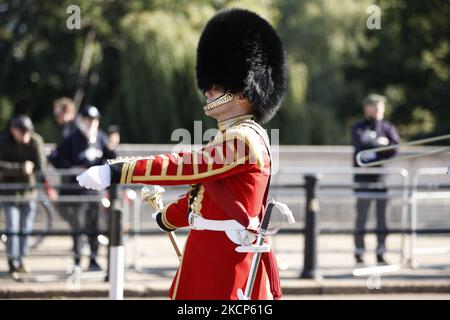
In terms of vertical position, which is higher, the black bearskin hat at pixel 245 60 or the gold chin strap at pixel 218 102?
the black bearskin hat at pixel 245 60

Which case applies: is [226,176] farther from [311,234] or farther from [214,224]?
[311,234]

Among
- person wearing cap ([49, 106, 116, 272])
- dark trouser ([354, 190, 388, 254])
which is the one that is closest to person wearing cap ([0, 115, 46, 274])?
person wearing cap ([49, 106, 116, 272])

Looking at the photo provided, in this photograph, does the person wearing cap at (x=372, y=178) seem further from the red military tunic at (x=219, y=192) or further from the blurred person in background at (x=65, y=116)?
the red military tunic at (x=219, y=192)

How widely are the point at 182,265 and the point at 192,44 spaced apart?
19.2 meters

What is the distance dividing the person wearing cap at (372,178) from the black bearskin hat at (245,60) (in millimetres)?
4849

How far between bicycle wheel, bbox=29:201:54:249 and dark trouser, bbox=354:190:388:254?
122 inches

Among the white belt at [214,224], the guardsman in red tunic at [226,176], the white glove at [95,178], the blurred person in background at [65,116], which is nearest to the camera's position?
the white glove at [95,178]

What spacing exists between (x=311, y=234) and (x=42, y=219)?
2.79 metres

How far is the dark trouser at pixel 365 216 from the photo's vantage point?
32.4 feet

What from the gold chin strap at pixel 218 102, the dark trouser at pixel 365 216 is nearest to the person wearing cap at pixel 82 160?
the dark trouser at pixel 365 216

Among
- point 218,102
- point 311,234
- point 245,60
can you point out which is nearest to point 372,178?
point 311,234


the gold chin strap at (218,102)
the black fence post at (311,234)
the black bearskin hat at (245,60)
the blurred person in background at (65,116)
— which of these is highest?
the blurred person in background at (65,116)

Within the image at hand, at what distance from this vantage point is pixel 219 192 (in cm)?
451

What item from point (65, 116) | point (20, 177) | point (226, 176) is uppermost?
point (65, 116)
